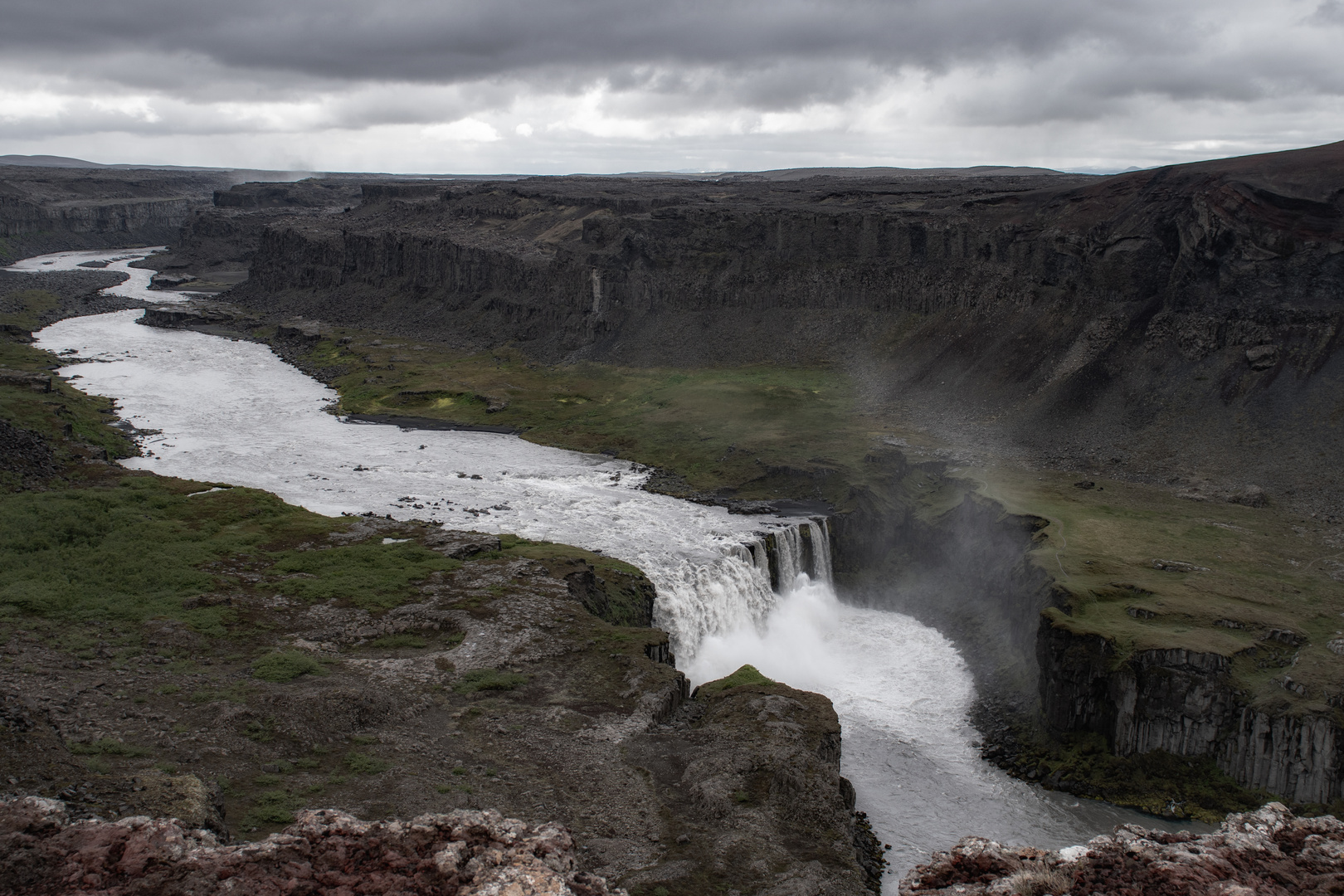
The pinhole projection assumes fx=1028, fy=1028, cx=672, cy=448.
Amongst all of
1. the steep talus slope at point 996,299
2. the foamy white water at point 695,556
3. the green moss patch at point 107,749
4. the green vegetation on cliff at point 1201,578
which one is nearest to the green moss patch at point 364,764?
the green moss patch at point 107,749

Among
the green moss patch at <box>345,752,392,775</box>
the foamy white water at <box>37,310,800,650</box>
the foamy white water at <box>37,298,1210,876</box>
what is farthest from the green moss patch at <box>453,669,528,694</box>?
the foamy white water at <box>37,310,800,650</box>

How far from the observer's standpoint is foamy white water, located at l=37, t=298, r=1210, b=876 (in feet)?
128

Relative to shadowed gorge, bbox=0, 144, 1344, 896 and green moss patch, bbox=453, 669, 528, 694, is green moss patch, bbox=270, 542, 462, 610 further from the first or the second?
green moss patch, bbox=453, 669, 528, 694

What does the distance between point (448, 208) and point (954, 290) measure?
91.4 m

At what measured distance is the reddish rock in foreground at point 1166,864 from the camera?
64.8ft

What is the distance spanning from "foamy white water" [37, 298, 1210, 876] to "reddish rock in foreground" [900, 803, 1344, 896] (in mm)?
13132

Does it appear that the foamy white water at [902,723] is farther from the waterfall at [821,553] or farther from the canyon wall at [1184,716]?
the canyon wall at [1184,716]

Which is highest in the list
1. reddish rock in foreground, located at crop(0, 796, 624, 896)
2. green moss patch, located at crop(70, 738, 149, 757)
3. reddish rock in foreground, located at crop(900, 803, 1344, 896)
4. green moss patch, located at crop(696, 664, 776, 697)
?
reddish rock in foreground, located at crop(0, 796, 624, 896)

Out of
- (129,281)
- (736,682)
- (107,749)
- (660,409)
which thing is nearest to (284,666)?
(107,749)

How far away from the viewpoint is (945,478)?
64.9m

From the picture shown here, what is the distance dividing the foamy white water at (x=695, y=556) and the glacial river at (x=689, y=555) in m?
0.11

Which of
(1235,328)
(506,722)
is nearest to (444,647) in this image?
(506,722)

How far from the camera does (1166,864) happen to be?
66.1 feet

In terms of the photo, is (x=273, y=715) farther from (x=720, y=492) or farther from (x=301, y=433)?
(x=301, y=433)
